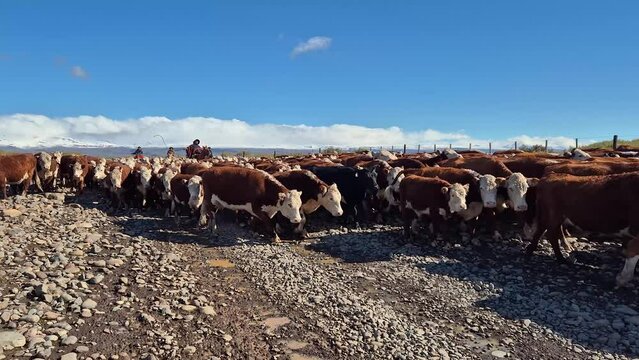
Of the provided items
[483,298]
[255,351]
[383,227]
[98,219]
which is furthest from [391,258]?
[98,219]

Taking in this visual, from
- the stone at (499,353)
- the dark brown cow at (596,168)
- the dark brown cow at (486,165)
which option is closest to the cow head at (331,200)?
the dark brown cow at (486,165)

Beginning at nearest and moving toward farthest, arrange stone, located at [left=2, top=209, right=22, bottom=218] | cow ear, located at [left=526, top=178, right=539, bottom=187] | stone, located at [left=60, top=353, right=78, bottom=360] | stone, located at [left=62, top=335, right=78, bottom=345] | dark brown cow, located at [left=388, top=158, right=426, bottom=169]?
stone, located at [left=60, top=353, right=78, bottom=360], stone, located at [left=62, top=335, right=78, bottom=345], cow ear, located at [left=526, top=178, right=539, bottom=187], stone, located at [left=2, top=209, right=22, bottom=218], dark brown cow, located at [left=388, top=158, right=426, bottom=169]

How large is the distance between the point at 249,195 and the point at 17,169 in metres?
10.9

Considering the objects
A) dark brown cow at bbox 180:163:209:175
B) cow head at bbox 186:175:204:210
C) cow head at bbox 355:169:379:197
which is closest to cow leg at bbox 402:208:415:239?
cow head at bbox 355:169:379:197

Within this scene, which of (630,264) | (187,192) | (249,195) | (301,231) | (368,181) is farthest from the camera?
(368,181)

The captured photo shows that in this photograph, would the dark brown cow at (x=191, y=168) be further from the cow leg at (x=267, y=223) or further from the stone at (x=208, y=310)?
the stone at (x=208, y=310)

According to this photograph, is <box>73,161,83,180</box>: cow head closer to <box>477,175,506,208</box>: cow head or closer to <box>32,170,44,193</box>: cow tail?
<box>32,170,44,193</box>: cow tail

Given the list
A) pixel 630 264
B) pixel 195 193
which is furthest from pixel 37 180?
pixel 630 264

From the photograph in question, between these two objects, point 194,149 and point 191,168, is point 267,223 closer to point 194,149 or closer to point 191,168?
point 191,168

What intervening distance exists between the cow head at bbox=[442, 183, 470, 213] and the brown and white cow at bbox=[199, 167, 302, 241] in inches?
159

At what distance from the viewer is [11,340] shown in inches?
253

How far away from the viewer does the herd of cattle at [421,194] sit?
34.7ft

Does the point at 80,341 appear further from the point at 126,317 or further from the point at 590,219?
the point at 590,219

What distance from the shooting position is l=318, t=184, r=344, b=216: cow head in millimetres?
15172
